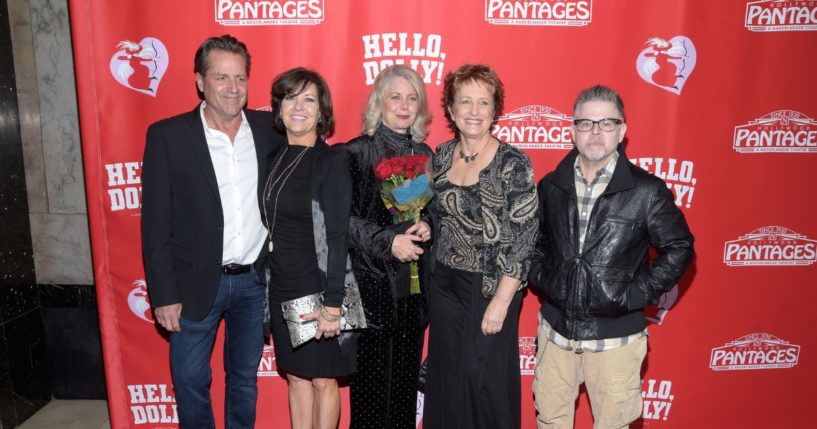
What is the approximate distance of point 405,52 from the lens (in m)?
3.26

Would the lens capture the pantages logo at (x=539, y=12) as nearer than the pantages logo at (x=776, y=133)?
Yes

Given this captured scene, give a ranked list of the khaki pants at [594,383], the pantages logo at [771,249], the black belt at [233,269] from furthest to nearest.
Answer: the pantages logo at [771,249]
the black belt at [233,269]
the khaki pants at [594,383]

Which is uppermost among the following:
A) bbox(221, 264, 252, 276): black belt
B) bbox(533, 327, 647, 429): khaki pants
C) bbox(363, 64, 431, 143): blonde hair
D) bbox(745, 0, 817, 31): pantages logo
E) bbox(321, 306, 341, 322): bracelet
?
bbox(745, 0, 817, 31): pantages logo

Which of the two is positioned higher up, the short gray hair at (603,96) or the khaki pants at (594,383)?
the short gray hair at (603,96)

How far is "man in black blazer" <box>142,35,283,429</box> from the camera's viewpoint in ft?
8.58

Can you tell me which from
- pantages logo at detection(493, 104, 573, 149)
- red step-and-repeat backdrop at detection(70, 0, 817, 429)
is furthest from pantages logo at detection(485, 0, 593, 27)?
pantages logo at detection(493, 104, 573, 149)

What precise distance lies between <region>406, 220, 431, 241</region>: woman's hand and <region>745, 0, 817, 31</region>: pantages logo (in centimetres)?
239

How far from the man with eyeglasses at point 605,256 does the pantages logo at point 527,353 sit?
3.01ft

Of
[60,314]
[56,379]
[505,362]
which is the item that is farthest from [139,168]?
[505,362]

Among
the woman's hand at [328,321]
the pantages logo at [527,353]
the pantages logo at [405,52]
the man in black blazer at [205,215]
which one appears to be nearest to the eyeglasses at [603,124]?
the pantages logo at [405,52]

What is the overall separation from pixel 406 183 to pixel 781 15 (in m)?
2.62

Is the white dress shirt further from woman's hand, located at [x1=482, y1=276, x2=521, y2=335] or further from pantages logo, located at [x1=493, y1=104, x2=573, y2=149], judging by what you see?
pantages logo, located at [x1=493, y1=104, x2=573, y2=149]

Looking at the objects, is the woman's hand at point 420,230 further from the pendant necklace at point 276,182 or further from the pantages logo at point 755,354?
the pantages logo at point 755,354

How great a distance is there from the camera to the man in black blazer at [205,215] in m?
2.62
